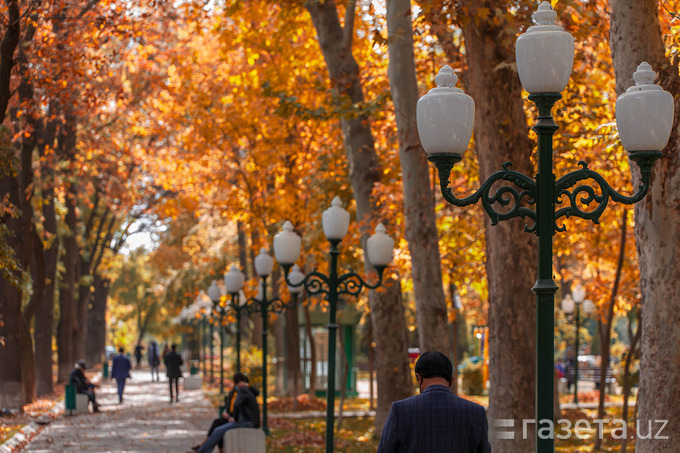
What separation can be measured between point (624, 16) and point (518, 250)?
3231 millimetres

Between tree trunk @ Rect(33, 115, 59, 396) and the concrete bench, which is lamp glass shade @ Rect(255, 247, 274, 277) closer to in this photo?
the concrete bench

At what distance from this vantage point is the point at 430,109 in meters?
6.55

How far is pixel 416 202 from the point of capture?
15.0 metres

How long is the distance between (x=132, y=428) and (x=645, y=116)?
17.3 meters

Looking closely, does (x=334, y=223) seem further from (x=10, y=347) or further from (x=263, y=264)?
(x=10, y=347)

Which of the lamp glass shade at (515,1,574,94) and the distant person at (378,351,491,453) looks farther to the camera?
the lamp glass shade at (515,1,574,94)

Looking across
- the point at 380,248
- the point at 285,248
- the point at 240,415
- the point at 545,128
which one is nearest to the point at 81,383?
the point at 240,415

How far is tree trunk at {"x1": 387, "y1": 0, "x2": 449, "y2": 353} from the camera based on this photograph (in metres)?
14.5

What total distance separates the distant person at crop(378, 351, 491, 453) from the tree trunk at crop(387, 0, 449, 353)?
29.0 feet

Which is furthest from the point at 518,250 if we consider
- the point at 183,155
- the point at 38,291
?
the point at 183,155

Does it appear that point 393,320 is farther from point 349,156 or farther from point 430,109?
point 430,109

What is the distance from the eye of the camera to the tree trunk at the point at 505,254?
38.1ft

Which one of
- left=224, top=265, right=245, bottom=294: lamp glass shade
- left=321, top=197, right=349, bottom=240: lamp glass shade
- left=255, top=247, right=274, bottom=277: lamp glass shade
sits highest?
left=321, top=197, right=349, bottom=240: lamp glass shade

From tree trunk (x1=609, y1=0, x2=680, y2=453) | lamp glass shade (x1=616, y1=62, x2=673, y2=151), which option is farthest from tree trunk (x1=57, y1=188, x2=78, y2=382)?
lamp glass shade (x1=616, y1=62, x2=673, y2=151)
